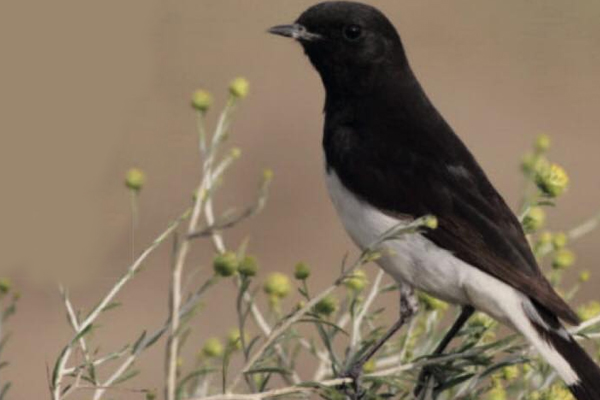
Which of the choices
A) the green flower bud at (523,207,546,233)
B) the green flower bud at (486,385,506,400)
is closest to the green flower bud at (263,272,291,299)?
the green flower bud at (486,385,506,400)

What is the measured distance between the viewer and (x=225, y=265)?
4520 millimetres

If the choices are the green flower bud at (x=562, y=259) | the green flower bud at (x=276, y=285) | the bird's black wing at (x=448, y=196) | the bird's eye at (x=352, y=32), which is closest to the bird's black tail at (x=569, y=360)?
the bird's black wing at (x=448, y=196)

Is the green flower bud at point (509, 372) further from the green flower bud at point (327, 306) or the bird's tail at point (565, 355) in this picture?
the green flower bud at point (327, 306)

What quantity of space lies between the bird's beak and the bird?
0.39 metres

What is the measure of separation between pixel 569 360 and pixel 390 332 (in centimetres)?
70

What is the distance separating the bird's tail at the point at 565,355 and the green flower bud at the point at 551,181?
1.60 ft

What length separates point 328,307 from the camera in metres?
5.50

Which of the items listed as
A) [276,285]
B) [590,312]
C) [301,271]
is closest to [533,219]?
[590,312]

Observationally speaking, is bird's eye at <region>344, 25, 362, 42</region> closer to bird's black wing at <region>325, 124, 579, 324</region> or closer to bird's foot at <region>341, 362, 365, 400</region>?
bird's black wing at <region>325, 124, 579, 324</region>

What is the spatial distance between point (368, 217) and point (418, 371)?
30.5 inches

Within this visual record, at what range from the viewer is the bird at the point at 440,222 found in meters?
5.91

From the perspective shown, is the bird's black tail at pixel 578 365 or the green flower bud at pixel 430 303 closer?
the bird's black tail at pixel 578 365

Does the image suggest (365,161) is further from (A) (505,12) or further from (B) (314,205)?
(A) (505,12)

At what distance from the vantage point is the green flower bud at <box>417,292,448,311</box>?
6.05 m
